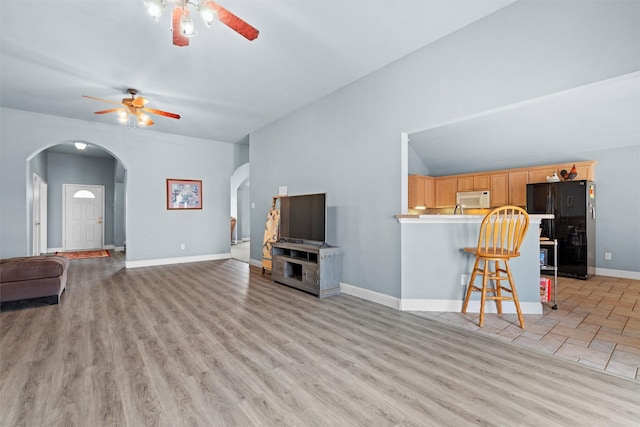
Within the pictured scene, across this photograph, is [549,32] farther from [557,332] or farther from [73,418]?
[73,418]

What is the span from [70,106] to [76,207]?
16.9 ft

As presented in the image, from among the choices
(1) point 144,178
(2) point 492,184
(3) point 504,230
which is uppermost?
(1) point 144,178

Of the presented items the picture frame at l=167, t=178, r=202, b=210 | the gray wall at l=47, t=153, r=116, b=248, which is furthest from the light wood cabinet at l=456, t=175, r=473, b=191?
the gray wall at l=47, t=153, r=116, b=248

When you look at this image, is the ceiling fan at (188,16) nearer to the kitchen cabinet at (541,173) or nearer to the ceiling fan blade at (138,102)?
the ceiling fan blade at (138,102)

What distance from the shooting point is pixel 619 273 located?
5070 mm

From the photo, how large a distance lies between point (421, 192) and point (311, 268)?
3.84m

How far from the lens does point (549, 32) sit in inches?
94.8

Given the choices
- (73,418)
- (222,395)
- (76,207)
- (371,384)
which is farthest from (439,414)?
(76,207)

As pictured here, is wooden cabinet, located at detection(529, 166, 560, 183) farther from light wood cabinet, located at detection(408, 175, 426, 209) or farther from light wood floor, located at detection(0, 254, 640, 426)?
light wood floor, located at detection(0, 254, 640, 426)

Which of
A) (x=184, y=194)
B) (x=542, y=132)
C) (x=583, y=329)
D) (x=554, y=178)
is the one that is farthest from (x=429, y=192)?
(x=184, y=194)

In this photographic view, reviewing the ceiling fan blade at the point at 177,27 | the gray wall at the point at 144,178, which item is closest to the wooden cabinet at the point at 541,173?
the ceiling fan blade at the point at 177,27

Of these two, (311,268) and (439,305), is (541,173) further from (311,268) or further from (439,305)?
(311,268)

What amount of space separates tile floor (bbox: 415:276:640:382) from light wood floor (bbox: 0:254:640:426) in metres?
0.18

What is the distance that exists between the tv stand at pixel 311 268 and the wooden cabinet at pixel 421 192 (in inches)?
125
